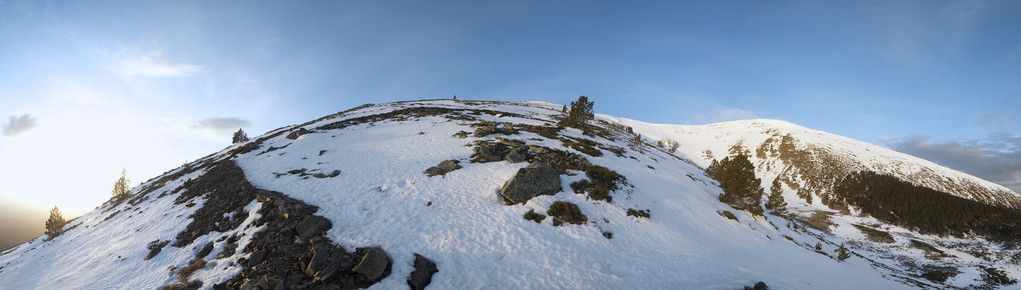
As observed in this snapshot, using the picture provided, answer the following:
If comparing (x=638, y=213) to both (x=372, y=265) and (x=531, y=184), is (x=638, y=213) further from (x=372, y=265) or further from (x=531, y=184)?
(x=372, y=265)

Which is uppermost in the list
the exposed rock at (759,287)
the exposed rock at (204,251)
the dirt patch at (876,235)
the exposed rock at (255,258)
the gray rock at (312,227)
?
the gray rock at (312,227)

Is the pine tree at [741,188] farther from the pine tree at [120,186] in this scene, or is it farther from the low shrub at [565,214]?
the pine tree at [120,186]

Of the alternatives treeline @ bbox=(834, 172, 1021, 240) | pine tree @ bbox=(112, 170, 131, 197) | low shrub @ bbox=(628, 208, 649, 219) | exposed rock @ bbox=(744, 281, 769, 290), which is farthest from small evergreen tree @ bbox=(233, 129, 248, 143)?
treeline @ bbox=(834, 172, 1021, 240)

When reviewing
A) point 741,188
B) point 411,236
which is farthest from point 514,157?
point 741,188

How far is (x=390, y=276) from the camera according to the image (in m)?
11.8

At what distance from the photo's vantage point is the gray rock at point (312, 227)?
13484 mm

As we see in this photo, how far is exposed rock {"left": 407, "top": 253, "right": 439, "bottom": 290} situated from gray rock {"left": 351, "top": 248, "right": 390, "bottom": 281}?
1137mm

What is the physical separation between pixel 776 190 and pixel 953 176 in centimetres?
8242

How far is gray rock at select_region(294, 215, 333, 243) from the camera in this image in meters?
13.5

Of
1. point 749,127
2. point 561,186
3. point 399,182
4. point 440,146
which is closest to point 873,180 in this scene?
point 749,127

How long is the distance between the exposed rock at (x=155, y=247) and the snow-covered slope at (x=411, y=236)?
0.36 feet

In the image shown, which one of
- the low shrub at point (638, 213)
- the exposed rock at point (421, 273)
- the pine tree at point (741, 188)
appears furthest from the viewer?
the pine tree at point (741, 188)

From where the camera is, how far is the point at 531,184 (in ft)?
63.4

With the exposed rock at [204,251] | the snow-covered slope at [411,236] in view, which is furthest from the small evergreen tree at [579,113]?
the exposed rock at [204,251]
